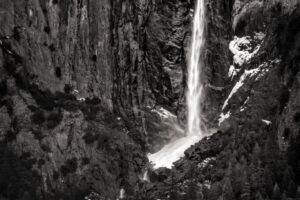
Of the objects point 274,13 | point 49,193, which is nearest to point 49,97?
point 49,193

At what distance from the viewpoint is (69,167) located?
77.3 metres

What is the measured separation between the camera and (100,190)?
7631cm

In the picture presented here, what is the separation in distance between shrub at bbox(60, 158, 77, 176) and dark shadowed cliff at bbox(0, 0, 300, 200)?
0.40 ft

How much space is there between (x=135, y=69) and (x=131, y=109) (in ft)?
16.1

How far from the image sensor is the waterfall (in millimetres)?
83188

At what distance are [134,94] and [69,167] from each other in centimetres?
1261

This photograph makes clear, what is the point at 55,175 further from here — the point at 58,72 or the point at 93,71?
the point at 93,71

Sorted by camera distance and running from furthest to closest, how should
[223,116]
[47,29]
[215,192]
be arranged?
[47,29] < [223,116] < [215,192]

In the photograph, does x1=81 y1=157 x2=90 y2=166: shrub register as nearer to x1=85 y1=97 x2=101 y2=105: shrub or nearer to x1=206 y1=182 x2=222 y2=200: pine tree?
x1=85 y1=97 x2=101 y2=105: shrub

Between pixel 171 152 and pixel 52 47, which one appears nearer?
pixel 171 152

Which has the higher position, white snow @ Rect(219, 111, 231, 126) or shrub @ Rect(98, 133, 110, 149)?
white snow @ Rect(219, 111, 231, 126)

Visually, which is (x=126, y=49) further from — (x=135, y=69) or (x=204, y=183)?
(x=204, y=183)

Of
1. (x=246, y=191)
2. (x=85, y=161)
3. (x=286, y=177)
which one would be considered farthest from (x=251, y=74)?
(x=85, y=161)

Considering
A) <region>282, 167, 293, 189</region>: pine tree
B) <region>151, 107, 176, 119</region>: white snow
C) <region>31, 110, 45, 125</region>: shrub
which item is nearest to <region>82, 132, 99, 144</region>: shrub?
<region>31, 110, 45, 125</region>: shrub
